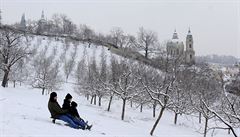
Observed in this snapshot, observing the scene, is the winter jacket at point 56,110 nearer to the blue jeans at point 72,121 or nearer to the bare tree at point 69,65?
the blue jeans at point 72,121

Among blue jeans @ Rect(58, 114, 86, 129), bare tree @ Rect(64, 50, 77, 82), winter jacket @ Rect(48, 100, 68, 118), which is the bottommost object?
blue jeans @ Rect(58, 114, 86, 129)

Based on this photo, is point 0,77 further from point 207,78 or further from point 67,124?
point 67,124

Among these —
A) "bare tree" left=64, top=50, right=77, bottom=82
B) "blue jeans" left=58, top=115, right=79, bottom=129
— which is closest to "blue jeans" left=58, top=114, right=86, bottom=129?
"blue jeans" left=58, top=115, right=79, bottom=129

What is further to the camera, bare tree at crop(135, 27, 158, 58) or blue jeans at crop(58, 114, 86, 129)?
bare tree at crop(135, 27, 158, 58)

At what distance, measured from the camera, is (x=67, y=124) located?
11906 millimetres

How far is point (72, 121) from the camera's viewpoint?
465 inches

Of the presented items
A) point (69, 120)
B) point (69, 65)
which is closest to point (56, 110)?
point (69, 120)

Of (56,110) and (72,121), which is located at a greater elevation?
(56,110)

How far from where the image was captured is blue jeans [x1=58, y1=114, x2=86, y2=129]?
38.6 ft

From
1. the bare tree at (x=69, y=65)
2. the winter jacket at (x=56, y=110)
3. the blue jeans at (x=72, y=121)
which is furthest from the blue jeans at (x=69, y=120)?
the bare tree at (x=69, y=65)

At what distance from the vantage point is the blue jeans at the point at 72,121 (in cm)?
1176

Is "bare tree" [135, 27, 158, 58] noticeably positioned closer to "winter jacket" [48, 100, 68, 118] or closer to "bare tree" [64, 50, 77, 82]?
"bare tree" [64, 50, 77, 82]

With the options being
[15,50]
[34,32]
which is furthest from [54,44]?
[15,50]

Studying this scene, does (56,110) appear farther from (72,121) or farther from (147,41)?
(147,41)
